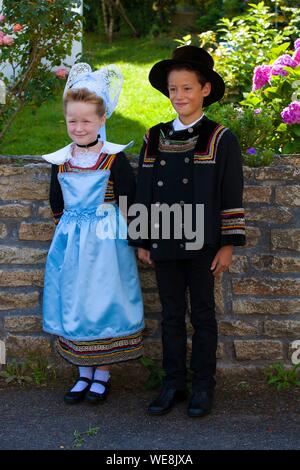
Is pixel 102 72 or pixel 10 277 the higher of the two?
pixel 102 72

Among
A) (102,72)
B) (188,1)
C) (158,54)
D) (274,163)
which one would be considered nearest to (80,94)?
(102,72)

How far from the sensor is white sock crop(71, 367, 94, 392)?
3.87 meters

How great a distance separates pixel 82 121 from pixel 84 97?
11 centimetres

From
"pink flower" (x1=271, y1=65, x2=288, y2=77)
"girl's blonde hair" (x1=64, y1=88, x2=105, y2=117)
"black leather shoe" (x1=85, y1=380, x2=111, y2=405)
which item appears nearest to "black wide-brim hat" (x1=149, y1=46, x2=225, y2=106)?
"girl's blonde hair" (x1=64, y1=88, x2=105, y2=117)

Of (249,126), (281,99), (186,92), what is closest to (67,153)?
(186,92)

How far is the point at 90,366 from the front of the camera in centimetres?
381

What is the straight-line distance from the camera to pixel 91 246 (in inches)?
146

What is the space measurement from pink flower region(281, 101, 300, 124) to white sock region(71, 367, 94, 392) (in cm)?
168

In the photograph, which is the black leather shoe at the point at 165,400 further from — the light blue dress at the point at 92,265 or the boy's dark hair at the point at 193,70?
the boy's dark hair at the point at 193,70

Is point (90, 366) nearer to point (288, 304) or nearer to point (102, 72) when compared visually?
point (288, 304)

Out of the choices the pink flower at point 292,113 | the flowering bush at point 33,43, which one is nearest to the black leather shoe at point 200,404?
the pink flower at point 292,113

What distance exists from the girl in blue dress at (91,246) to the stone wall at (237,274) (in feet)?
0.80

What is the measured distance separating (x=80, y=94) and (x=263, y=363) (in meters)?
1.63

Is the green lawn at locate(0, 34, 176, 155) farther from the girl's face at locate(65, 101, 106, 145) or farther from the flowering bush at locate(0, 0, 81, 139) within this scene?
the girl's face at locate(65, 101, 106, 145)
